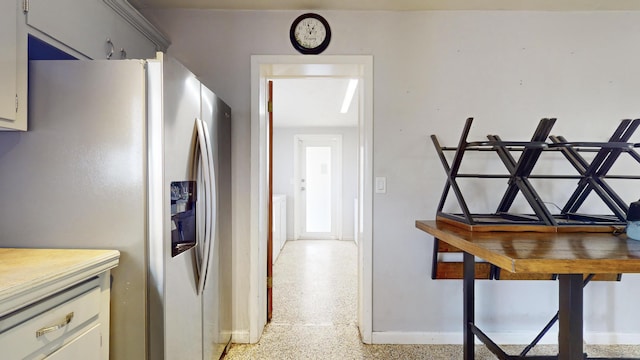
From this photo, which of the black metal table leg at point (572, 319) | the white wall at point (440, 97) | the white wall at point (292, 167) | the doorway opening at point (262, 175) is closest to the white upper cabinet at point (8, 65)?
the white wall at point (440, 97)

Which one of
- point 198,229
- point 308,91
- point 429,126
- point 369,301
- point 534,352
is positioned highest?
point 308,91

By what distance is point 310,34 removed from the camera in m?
2.11

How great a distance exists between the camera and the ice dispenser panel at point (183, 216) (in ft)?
4.38

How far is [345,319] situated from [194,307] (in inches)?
53.2

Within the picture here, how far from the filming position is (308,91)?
3.53 m

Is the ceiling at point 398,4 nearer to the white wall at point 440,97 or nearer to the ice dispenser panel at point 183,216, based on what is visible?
the white wall at point 440,97

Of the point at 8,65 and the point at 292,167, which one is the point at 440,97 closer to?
the point at 8,65

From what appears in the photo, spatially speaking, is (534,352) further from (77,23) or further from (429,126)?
(77,23)

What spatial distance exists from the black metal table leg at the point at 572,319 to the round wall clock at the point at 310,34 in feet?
6.06

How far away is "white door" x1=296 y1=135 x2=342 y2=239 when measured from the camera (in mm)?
5859

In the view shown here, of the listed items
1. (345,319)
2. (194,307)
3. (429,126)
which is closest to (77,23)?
(194,307)

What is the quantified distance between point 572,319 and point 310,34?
2036mm

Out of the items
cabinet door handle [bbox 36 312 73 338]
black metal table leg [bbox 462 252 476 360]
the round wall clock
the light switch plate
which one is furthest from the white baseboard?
the round wall clock

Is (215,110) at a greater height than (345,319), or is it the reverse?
(215,110)
